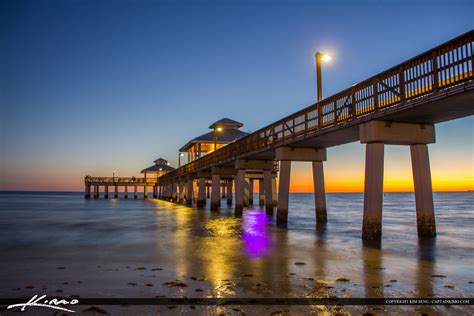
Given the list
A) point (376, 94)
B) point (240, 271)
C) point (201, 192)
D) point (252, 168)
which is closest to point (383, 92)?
point (376, 94)

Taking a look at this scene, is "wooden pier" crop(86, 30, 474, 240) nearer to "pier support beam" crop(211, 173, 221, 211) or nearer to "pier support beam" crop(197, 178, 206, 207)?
"pier support beam" crop(211, 173, 221, 211)

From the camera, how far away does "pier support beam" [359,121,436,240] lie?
A: 1260 centimetres

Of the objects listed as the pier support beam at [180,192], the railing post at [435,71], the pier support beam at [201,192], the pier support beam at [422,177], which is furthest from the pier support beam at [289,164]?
the pier support beam at [180,192]

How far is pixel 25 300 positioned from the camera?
19.5ft

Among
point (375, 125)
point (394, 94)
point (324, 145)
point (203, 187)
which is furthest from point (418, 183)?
point (203, 187)

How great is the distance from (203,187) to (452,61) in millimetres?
32852

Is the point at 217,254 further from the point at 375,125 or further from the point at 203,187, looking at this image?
the point at 203,187

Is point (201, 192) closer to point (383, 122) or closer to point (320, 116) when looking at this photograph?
point (320, 116)

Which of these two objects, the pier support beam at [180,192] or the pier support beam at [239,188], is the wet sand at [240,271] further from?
the pier support beam at [180,192]

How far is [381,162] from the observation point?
12789 millimetres

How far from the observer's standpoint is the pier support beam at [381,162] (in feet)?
41.3

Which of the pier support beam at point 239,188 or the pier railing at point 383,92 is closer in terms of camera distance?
the pier railing at point 383,92
